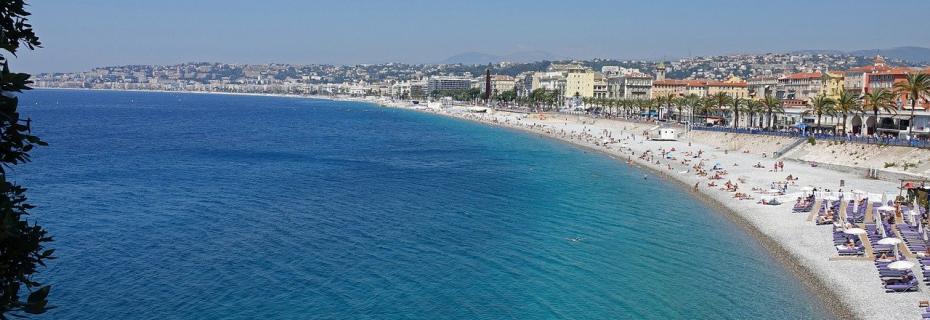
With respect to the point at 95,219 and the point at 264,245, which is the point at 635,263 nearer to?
the point at 264,245

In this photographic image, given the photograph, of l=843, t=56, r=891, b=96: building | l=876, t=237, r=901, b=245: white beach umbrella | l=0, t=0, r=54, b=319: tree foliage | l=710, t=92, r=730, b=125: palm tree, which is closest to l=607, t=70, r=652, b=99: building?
l=843, t=56, r=891, b=96: building

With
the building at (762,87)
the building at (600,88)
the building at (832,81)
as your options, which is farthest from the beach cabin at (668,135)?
the building at (600,88)

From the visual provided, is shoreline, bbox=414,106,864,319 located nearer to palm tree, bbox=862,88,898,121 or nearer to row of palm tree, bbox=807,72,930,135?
palm tree, bbox=862,88,898,121

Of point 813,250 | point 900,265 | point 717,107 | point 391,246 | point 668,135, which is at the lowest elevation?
point 391,246

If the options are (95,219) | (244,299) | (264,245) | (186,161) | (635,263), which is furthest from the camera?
(186,161)

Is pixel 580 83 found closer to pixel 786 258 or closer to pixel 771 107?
pixel 771 107

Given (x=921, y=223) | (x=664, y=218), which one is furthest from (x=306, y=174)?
(x=921, y=223)

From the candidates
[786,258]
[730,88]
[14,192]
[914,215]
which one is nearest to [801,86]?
[730,88]
